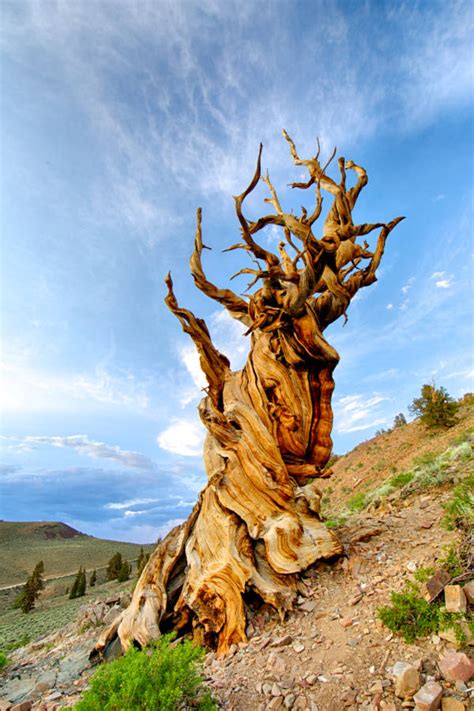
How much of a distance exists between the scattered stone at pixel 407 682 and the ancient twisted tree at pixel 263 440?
2.12 meters

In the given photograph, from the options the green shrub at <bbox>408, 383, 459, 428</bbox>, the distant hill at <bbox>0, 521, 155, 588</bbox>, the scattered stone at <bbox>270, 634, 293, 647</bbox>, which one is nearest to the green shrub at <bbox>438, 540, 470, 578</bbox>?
the scattered stone at <bbox>270, 634, 293, 647</bbox>

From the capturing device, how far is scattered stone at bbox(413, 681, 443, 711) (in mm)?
2715

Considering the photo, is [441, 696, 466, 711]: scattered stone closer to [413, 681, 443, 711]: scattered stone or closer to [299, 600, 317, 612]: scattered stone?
[413, 681, 443, 711]: scattered stone

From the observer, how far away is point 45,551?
62.6m

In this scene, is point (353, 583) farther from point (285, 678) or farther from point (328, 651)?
point (285, 678)

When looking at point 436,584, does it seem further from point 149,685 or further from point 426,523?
point 149,685

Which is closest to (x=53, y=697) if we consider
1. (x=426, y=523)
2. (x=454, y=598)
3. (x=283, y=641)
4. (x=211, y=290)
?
(x=283, y=641)

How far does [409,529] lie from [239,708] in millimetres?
3684

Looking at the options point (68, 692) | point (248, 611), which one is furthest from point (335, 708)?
point (68, 692)

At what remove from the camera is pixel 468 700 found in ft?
8.97

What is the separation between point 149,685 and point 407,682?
2.17 metres

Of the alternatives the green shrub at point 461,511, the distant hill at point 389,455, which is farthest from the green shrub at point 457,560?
the distant hill at point 389,455

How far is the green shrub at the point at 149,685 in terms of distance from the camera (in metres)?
3.20

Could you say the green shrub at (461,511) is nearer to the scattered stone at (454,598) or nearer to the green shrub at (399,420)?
the scattered stone at (454,598)
